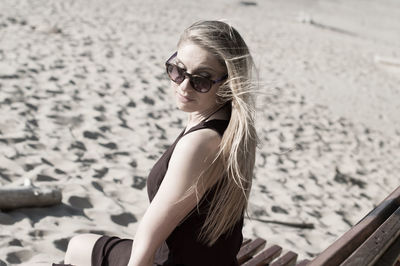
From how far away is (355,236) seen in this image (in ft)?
5.87

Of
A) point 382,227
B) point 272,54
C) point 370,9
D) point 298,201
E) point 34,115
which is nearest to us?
point 382,227

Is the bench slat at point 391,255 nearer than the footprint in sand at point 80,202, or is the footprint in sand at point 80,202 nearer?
the bench slat at point 391,255

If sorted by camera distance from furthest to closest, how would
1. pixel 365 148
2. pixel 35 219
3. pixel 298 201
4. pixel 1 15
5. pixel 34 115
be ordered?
pixel 1 15 → pixel 365 148 → pixel 34 115 → pixel 298 201 → pixel 35 219

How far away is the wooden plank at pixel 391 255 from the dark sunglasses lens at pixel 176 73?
974 millimetres

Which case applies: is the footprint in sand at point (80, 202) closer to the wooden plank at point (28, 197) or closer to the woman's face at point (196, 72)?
the wooden plank at point (28, 197)

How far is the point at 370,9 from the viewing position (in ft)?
Result: 95.9

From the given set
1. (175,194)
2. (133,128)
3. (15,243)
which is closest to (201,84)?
(175,194)

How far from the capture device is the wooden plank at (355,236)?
5.23 feet

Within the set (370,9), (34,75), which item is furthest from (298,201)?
(370,9)

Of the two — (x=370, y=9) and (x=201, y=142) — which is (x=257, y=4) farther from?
(x=201, y=142)

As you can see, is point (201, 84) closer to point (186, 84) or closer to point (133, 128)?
point (186, 84)

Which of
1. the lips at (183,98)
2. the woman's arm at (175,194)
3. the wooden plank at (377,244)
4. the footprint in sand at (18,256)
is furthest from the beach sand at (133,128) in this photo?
the wooden plank at (377,244)

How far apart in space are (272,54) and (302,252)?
7085 mm

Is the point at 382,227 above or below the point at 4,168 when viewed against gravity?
above
